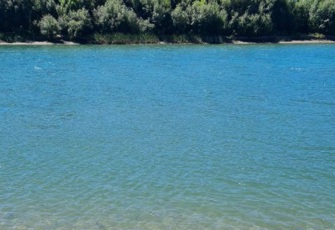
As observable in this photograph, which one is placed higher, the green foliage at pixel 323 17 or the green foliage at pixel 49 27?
the green foliage at pixel 323 17

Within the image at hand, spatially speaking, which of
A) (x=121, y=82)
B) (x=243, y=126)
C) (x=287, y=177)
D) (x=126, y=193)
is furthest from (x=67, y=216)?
(x=121, y=82)

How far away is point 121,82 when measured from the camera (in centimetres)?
4466

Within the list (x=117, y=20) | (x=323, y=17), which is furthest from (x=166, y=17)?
(x=323, y=17)

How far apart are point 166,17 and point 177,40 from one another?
669 centimetres

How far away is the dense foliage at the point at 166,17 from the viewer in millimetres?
92188

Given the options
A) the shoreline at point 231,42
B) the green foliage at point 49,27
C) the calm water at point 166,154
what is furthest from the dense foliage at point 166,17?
the calm water at point 166,154

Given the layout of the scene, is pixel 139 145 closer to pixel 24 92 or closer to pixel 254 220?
pixel 254 220

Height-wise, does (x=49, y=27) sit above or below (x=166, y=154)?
above

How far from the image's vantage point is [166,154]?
22.3 meters

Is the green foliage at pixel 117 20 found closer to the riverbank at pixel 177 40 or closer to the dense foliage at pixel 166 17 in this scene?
the dense foliage at pixel 166 17

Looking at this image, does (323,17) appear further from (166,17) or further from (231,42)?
(166,17)

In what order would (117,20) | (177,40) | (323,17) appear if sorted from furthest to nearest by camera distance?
(323,17)
(177,40)
(117,20)

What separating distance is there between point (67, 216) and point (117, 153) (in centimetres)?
690

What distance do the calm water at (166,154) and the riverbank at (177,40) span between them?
46.8 m
